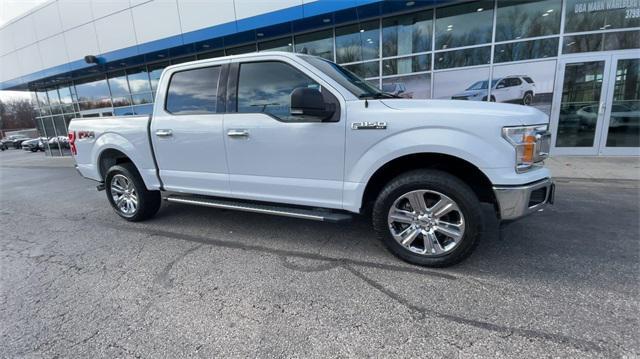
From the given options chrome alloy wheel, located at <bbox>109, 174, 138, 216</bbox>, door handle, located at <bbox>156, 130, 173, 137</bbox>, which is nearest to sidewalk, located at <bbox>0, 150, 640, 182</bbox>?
door handle, located at <bbox>156, 130, 173, 137</bbox>

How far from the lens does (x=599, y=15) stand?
8.02 m

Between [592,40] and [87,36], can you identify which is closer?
[592,40]

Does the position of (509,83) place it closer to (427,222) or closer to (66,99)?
(427,222)

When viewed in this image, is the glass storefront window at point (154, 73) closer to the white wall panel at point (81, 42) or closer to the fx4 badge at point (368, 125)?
the white wall panel at point (81, 42)

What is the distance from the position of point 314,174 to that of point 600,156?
31.3 ft

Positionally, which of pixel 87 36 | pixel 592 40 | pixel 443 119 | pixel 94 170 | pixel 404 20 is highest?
pixel 87 36

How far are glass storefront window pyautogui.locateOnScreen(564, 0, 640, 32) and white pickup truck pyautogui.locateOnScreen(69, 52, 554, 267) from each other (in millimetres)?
8014

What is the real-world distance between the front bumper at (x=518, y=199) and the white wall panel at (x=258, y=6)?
868 centimetres

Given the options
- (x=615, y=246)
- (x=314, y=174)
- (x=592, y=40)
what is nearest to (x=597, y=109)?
(x=592, y=40)

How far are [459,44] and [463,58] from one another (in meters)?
0.43

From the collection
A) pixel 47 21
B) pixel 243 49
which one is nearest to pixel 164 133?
pixel 243 49

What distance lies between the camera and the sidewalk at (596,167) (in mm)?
6375

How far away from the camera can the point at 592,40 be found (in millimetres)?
8180

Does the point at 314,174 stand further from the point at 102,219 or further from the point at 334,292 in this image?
the point at 102,219
